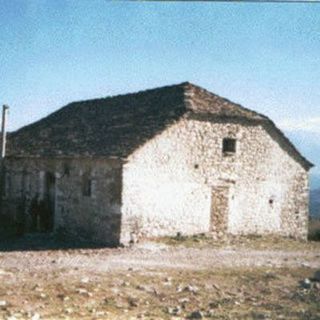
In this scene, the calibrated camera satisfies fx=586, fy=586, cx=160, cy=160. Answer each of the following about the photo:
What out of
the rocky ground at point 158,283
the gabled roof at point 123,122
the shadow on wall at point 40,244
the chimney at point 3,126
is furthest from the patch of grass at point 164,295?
the chimney at point 3,126

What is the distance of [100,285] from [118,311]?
227 centimetres

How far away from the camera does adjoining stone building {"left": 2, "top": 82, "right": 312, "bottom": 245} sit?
21.4 m

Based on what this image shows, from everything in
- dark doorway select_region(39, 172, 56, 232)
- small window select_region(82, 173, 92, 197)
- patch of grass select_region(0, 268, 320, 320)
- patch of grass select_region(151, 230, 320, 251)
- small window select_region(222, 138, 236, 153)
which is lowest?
patch of grass select_region(0, 268, 320, 320)

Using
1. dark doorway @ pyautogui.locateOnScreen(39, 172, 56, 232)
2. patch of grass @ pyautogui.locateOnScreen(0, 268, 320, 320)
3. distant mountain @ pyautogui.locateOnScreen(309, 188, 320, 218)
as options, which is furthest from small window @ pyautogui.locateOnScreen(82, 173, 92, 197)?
distant mountain @ pyautogui.locateOnScreen(309, 188, 320, 218)

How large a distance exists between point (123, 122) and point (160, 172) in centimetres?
359

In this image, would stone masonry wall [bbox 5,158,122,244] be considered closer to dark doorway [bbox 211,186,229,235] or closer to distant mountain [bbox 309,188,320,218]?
dark doorway [bbox 211,186,229,235]

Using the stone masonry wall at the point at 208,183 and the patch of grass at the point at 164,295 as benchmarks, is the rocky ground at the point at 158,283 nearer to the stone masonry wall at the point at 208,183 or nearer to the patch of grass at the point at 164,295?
the patch of grass at the point at 164,295

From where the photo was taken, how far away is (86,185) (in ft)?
73.9

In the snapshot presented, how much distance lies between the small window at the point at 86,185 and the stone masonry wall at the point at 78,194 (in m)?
0.08

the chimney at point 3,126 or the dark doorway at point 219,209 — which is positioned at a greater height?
the chimney at point 3,126

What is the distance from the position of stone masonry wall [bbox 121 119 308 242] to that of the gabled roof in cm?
40

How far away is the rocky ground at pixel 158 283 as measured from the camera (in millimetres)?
10906

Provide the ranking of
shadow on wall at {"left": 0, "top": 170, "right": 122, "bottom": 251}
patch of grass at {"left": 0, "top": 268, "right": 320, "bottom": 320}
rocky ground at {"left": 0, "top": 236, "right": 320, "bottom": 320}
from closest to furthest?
patch of grass at {"left": 0, "top": 268, "right": 320, "bottom": 320}, rocky ground at {"left": 0, "top": 236, "right": 320, "bottom": 320}, shadow on wall at {"left": 0, "top": 170, "right": 122, "bottom": 251}

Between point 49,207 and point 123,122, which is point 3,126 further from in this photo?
point 123,122
